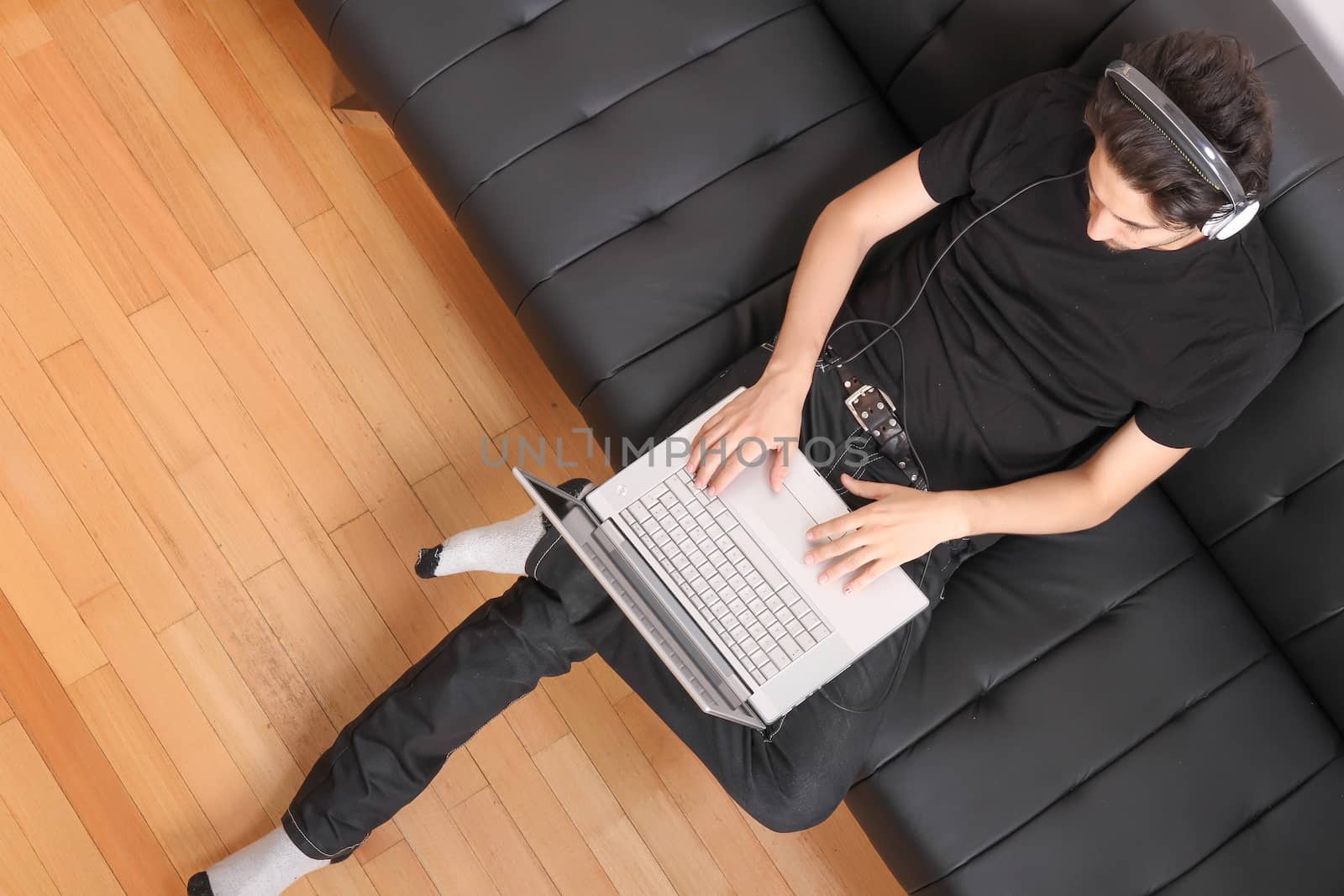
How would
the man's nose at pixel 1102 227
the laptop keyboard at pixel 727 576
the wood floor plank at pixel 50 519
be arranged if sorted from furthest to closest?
the wood floor plank at pixel 50 519 < the laptop keyboard at pixel 727 576 < the man's nose at pixel 1102 227

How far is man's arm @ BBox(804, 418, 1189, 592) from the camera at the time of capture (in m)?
1.18

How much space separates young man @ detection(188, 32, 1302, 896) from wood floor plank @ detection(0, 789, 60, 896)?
0.52m

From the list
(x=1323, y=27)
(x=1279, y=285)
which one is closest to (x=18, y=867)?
(x=1279, y=285)

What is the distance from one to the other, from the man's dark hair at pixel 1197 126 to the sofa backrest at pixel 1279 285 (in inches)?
10.1

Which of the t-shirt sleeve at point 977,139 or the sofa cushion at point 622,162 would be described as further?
the sofa cushion at point 622,162

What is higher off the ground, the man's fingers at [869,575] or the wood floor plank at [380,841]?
the wood floor plank at [380,841]

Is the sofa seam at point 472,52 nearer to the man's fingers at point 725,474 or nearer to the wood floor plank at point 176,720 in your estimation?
the man's fingers at point 725,474

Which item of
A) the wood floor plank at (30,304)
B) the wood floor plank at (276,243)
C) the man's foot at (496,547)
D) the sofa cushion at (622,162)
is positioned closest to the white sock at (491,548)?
the man's foot at (496,547)

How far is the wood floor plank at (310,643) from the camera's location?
169 cm

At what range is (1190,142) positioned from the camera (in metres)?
0.99

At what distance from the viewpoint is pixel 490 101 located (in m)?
1.43

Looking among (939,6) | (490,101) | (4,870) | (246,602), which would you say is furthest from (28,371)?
(939,6)

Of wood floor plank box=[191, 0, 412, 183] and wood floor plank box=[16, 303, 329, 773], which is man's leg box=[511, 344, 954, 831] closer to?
wood floor plank box=[16, 303, 329, 773]

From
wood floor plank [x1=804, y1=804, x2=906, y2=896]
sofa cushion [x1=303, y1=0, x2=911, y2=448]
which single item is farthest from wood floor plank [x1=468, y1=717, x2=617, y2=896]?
sofa cushion [x1=303, y1=0, x2=911, y2=448]
